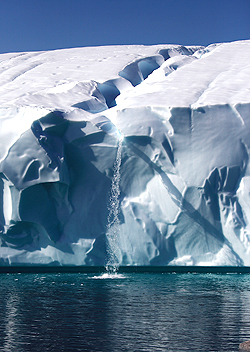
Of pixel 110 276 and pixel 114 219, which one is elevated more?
pixel 114 219

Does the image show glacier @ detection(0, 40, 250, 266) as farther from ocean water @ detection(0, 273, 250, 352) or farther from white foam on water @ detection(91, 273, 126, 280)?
ocean water @ detection(0, 273, 250, 352)

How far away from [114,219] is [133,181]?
1.08 m

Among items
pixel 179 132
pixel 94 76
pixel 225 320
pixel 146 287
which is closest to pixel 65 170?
pixel 179 132

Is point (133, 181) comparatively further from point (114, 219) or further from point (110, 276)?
point (110, 276)

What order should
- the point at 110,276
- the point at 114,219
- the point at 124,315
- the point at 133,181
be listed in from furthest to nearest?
the point at 133,181, the point at 114,219, the point at 110,276, the point at 124,315

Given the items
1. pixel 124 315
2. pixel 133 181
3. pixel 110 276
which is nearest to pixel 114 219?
pixel 133 181

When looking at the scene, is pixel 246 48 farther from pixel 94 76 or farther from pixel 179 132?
pixel 179 132

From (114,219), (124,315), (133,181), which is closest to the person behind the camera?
(124,315)

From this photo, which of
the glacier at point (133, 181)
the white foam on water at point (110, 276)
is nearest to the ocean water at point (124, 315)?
the white foam on water at point (110, 276)

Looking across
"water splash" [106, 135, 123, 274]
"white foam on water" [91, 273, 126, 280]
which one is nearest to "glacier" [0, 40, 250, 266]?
"water splash" [106, 135, 123, 274]

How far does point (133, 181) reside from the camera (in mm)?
11695

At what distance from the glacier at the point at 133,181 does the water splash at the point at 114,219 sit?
0.09 m

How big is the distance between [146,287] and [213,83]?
264 inches

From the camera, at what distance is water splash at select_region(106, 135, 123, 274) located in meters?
11.5
